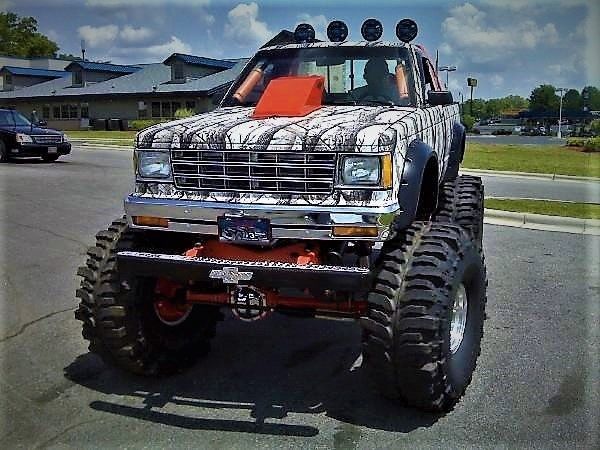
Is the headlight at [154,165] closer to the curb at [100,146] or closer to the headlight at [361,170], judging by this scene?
the headlight at [361,170]

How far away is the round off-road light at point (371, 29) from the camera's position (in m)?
5.59

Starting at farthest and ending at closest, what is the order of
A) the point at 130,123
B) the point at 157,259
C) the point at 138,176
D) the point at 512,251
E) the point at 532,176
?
1. the point at 130,123
2. the point at 532,176
3. the point at 512,251
4. the point at 138,176
5. the point at 157,259

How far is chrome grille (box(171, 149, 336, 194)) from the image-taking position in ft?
12.4

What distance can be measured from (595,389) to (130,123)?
43322 millimetres

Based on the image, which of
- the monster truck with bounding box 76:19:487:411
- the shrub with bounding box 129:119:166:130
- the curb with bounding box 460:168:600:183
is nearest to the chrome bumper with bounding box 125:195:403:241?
the monster truck with bounding box 76:19:487:411

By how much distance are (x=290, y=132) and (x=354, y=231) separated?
694 mm

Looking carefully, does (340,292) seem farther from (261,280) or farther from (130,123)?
(130,123)

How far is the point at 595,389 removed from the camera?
430cm

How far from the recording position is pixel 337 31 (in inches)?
225

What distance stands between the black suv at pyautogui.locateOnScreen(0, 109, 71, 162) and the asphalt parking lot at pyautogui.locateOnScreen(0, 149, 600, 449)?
41.7ft

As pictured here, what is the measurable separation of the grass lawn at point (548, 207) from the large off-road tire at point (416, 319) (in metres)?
7.23

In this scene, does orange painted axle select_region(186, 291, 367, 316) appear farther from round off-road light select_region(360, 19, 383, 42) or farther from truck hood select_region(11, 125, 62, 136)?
truck hood select_region(11, 125, 62, 136)

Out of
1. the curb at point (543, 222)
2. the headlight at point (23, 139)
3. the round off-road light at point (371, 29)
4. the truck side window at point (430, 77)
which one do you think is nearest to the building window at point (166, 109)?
the headlight at point (23, 139)

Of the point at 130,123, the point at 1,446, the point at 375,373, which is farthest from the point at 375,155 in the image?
the point at 130,123
